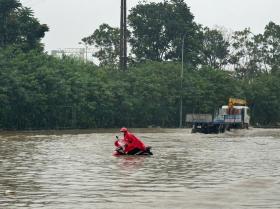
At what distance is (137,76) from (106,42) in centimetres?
3222

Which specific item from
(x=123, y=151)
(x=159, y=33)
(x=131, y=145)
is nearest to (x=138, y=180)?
(x=131, y=145)

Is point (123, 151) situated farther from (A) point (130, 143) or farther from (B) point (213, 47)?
(B) point (213, 47)

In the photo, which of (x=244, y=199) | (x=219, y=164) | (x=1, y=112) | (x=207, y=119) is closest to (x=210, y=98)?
(x=207, y=119)

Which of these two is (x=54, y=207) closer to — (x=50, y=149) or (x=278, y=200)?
(x=278, y=200)

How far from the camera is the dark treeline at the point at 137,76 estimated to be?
212 feet

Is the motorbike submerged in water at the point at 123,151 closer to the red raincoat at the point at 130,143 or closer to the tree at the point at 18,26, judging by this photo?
the red raincoat at the point at 130,143

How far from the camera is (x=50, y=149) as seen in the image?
3325 cm

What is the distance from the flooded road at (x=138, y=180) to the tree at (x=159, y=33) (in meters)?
77.1

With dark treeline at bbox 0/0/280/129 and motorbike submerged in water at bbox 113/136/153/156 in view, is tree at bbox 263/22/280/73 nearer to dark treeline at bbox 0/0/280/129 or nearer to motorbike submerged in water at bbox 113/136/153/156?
dark treeline at bbox 0/0/280/129

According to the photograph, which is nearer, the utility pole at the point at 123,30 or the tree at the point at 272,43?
the utility pole at the point at 123,30

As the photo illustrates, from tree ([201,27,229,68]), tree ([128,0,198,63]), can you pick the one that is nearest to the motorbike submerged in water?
tree ([128,0,198,63])

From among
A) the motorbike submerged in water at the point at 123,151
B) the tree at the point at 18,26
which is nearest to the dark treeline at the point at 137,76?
the tree at the point at 18,26

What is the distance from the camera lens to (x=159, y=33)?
Answer: 4254 inches

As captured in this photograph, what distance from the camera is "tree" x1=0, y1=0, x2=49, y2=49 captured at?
73125 mm
